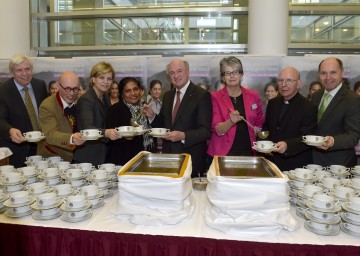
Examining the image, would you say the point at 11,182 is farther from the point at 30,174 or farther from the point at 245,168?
the point at 245,168

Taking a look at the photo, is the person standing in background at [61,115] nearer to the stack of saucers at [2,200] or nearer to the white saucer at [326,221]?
the stack of saucers at [2,200]

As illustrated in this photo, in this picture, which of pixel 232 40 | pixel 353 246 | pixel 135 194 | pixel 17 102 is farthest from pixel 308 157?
pixel 232 40

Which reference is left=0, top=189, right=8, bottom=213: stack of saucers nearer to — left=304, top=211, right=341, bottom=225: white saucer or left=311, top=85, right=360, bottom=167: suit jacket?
left=304, top=211, right=341, bottom=225: white saucer

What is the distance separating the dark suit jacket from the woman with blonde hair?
1.83ft

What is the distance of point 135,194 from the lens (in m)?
1.51

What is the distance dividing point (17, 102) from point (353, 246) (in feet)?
9.92

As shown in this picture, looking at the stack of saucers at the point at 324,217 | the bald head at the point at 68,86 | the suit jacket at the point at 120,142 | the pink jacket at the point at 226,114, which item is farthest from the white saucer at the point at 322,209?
the bald head at the point at 68,86

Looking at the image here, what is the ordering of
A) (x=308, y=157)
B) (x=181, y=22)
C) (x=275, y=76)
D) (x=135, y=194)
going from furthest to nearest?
(x=181, y=22), (x=275, y=76), (x=308, y=157), (x=135, y=194)

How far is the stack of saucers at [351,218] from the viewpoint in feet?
4.64

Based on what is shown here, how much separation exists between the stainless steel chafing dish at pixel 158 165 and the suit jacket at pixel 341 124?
53.0 inches

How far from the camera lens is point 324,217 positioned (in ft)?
4.76

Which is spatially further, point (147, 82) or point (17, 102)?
point (147, 82)

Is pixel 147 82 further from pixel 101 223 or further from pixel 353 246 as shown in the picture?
pixel 353 246

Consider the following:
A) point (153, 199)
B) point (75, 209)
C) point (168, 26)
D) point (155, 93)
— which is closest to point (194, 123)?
point (153, 199)
